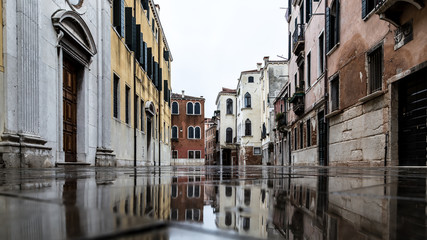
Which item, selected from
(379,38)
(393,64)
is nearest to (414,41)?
(393,64)

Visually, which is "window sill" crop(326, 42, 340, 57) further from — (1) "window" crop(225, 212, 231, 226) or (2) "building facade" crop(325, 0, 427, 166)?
(1) "window" crop(225, 212, 231, 226)

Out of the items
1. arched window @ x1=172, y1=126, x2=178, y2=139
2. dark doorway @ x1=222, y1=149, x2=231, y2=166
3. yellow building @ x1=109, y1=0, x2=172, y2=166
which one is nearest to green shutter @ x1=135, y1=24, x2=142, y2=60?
yellow building @ x1=109, y1=0, x2=172, y2=166

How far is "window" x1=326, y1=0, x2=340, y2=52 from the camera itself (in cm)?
1011

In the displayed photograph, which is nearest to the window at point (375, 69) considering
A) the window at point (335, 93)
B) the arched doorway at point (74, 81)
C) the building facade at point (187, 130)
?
the window at point (335, 93)

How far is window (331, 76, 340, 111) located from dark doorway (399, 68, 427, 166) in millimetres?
3813

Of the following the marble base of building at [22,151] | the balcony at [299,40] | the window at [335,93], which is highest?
the balcony at [299,40]

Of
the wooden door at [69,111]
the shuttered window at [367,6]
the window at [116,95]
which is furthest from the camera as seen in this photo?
the window at [116,95]

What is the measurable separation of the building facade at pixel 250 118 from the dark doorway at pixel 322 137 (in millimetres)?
22381

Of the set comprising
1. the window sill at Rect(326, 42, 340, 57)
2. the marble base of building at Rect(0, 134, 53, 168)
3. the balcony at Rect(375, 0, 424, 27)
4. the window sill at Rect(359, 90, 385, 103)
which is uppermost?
the window sill at Rect(326, 42, 340, 57)

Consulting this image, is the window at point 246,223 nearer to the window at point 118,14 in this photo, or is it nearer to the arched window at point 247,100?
the window at point 118,14

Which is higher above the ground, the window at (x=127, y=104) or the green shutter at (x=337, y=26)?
the green shutter at (x=337, y=26)

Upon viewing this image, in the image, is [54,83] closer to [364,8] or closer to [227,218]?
[227,218]

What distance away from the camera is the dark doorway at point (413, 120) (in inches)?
235

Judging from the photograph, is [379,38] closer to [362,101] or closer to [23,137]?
[362,101]
